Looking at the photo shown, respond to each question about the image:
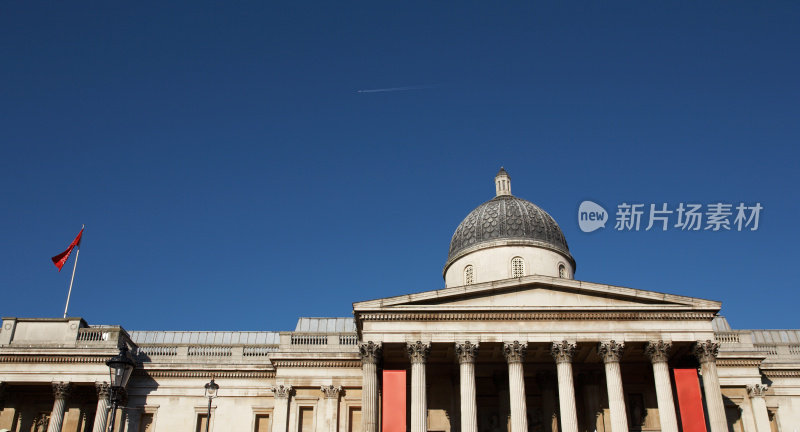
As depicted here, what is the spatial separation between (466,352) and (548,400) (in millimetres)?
6410

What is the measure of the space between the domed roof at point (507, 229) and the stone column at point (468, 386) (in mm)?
9028

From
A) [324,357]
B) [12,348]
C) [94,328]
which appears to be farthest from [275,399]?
[12,348]

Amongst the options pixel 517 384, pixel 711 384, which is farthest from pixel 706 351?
pixel 517 384

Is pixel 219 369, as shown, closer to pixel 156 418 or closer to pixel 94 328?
pixel 156 418

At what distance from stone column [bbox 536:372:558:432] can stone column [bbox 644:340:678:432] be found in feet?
17.0

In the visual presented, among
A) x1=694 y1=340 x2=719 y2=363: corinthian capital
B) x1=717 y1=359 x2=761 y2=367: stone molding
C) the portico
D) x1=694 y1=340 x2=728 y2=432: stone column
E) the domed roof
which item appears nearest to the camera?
x1=694 y1=340 x2=728 y2=432: stone column

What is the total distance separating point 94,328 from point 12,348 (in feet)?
13.0

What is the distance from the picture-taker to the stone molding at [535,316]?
32438 mm

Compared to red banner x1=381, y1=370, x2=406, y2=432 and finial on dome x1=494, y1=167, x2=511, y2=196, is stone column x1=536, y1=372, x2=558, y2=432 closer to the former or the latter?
red banner x1=381, y1=370, x2=406, y2=432

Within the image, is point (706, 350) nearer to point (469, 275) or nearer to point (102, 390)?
point (469, 275)

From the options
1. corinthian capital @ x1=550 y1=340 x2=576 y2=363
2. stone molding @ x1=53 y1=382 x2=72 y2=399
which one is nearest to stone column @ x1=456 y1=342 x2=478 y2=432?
corinthian capital @ x1=550 y1=340 x2=576 y2=363

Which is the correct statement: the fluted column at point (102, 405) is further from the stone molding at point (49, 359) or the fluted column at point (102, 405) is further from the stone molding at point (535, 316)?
the stone molding at point (535, 316)

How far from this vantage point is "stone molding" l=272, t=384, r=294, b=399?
Answer: 36688 millimetres

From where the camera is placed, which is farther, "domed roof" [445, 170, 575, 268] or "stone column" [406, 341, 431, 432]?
"domed roof" [445, 170, 575, 268]
